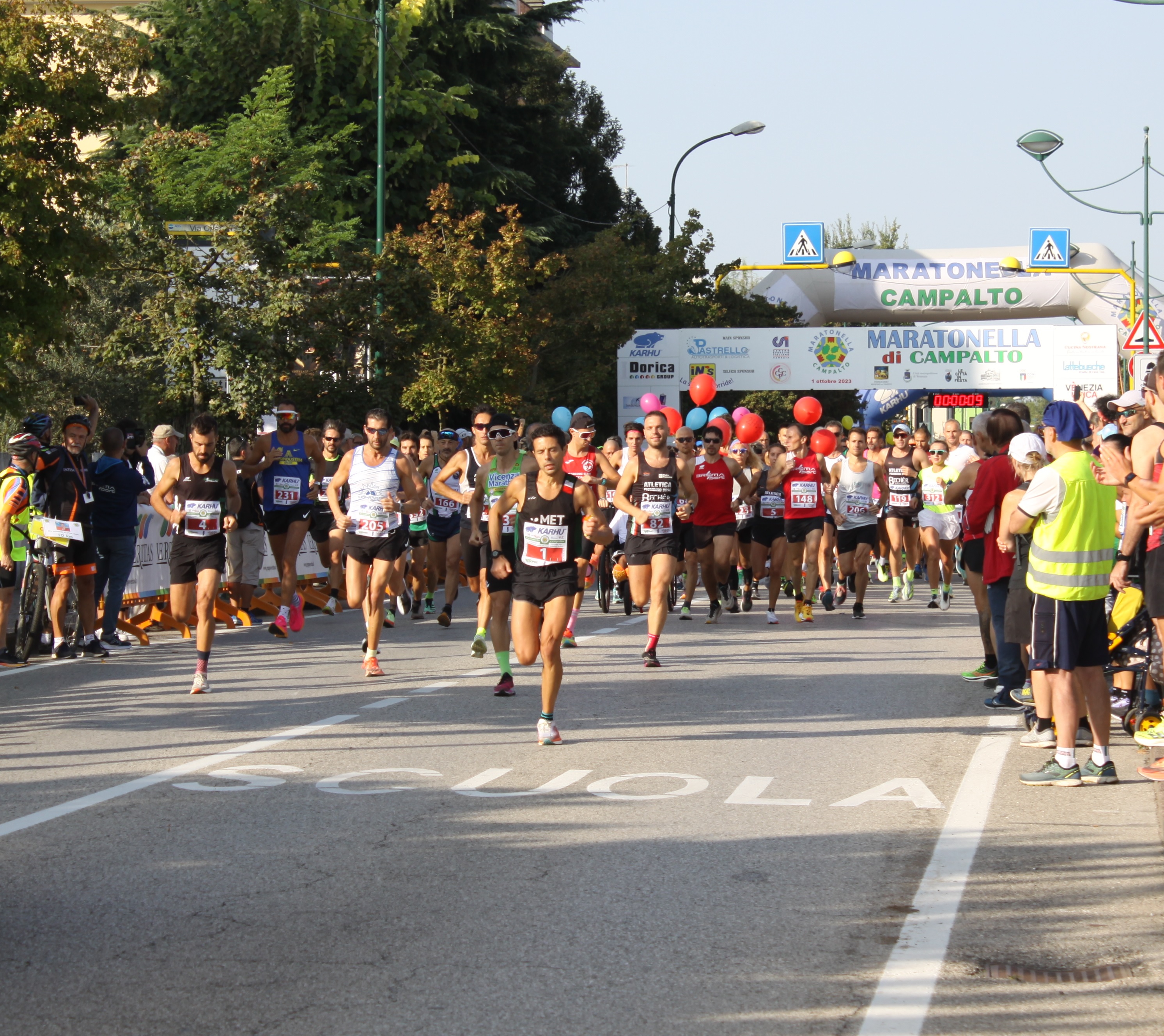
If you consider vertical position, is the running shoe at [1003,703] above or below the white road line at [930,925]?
above

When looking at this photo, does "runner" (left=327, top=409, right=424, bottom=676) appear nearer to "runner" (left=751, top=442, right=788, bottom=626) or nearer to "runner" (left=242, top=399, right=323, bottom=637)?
"runner" (left=242, top=399, right=323, bottom=637)

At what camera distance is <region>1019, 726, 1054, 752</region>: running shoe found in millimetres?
8953

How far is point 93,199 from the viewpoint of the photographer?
740 inches

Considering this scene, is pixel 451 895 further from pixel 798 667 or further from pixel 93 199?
pixel 93 199

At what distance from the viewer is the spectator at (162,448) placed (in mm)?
15836

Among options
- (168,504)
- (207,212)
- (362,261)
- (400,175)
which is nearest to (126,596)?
(168,504)

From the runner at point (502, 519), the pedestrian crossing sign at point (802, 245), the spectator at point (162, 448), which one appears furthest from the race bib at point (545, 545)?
the pedestrian crossing sign at point (802, 245)

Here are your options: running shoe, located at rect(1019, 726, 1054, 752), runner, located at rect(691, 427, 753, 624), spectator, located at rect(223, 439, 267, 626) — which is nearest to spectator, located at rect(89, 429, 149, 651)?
spectator, located at rect(223, 439, 267, 626)

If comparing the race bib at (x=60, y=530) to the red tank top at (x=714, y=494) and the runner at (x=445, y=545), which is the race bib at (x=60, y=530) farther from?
the red tank top at (x=714, y=494)

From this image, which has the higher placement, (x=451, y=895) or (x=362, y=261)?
(x=362, y=261)

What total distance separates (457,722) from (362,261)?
18.1 meters

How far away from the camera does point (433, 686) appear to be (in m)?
11.4

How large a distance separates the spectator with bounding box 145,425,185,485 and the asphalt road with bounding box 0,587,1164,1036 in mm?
5149

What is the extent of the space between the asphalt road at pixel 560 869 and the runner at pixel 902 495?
335 inches
